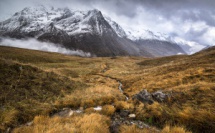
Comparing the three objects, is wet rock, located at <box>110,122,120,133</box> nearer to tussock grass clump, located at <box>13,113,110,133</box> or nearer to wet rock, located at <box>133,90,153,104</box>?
tussock grass clump, located at <box>13,113,110,133</box>

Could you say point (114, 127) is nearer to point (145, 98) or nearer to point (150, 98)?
point (145, 98)

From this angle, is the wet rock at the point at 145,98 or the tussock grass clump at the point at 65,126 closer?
the tussock grass clump at the point at 65,126

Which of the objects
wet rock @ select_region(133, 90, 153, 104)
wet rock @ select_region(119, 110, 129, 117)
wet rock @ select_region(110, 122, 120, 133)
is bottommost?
wet rock @ select_region(119, 110, 129, 117)

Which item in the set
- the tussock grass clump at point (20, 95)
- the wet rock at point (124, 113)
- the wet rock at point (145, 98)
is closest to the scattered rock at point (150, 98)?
the wet rock at point (145, 98)

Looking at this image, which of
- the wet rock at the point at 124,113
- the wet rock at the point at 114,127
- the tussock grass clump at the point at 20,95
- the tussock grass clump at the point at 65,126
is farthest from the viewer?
the wet rock at the point at 124,113

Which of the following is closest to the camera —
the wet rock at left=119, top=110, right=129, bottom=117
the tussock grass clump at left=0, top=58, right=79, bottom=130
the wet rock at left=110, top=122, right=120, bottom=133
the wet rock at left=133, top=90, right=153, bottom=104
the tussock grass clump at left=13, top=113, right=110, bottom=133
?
the tussock grass clump at left=13, top=113, right=110, bottom=133

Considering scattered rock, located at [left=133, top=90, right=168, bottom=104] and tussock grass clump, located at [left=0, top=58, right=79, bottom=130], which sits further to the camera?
scattered rock, located at [left=133, top=90, right=168, bottom=104]

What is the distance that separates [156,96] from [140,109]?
2610 millimetres

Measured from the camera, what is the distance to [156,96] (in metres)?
8.56

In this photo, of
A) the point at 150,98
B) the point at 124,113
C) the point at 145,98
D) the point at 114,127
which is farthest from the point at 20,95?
the point at 150,98

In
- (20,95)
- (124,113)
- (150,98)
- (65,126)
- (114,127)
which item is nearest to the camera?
(65,126)

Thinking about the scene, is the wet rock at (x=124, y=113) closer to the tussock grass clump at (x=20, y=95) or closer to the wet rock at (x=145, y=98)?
the wet rock at (x=145, y=98)

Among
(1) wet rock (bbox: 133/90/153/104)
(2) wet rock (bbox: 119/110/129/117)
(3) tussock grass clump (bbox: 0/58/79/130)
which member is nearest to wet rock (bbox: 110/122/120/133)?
(2) wet rock (bbox: 119/110/129/117)

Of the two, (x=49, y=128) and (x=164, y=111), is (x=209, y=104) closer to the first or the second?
(x=164, y=111)
